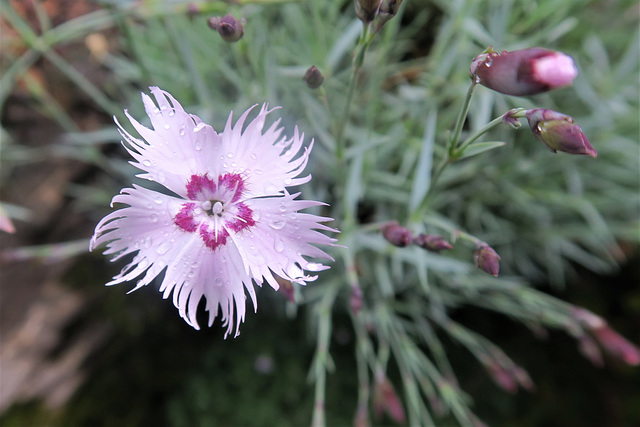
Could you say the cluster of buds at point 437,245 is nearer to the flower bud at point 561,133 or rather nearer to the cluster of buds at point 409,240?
the cluster of buds at point 409,240

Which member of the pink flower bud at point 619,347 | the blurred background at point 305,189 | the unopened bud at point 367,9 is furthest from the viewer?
the blurred background at point 305,189

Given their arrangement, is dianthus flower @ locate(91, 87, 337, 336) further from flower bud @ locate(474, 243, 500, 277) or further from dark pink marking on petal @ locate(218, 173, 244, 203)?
flower bud @ locate(474, 243, 500, 277)

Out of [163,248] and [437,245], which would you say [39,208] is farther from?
[437,245]

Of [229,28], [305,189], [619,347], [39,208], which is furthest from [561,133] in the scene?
[39,208]

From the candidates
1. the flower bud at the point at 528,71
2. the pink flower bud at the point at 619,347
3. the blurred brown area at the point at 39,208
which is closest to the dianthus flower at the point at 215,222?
the flower bud at the point at 528,71

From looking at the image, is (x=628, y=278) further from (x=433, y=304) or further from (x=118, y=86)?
(x=118, y=86)

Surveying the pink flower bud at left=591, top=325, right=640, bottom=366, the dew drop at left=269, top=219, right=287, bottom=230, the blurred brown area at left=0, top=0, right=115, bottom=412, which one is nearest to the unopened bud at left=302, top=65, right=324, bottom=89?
the dew drop at left=269, top=219, right=287, bottom=230

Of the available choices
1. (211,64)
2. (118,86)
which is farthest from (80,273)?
(211,64)
